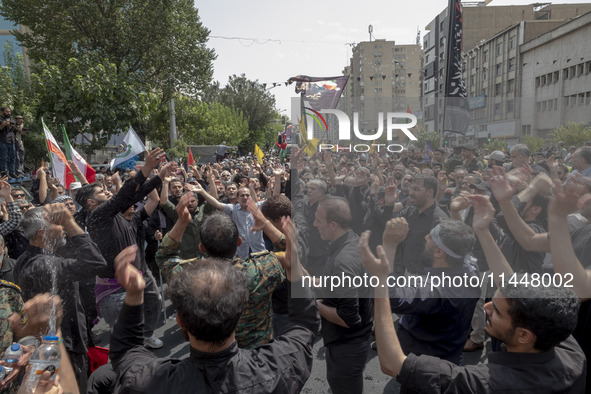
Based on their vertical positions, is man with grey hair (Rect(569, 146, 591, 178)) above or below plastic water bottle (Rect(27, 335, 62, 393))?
above

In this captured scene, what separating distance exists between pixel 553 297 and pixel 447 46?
7.06 ft

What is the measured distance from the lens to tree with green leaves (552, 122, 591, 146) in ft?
10.7

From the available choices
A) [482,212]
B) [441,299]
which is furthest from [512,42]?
[441,299]

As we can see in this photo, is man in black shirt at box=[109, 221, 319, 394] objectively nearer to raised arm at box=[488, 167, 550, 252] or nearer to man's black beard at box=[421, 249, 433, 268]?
man's black beard at box=[421, 249, 433, 268]

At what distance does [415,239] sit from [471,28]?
221 cm

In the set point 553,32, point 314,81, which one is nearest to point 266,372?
point 314,81

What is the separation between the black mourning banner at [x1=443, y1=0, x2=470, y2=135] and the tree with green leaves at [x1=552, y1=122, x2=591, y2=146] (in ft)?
2.29

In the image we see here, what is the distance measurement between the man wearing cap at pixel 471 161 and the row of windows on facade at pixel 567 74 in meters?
0.70

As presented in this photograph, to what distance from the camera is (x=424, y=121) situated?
11.6ft

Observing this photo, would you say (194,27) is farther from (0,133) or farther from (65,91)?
(0,133)

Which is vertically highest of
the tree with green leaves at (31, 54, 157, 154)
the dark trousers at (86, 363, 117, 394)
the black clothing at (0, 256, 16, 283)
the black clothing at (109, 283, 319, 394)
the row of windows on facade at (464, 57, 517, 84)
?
the tree with green leaves at (31, 54, 157, 154)

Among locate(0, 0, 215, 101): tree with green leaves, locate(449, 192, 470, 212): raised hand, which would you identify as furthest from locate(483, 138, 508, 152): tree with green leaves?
locate(0, 0, 215, 101): tree with green leaves

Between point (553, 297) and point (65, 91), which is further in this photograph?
point (65, 91)

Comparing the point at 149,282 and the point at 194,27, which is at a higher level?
the point at 194,27
